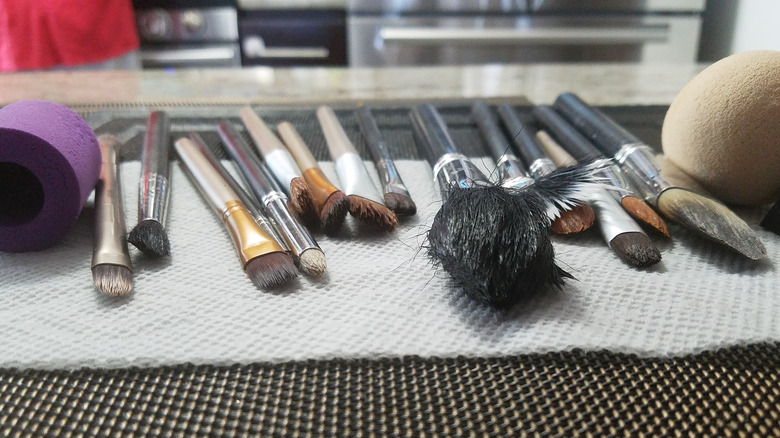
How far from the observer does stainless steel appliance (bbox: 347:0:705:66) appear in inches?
47.2

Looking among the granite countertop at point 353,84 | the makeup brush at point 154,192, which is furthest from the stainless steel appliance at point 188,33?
the makeup brush at point 154,192

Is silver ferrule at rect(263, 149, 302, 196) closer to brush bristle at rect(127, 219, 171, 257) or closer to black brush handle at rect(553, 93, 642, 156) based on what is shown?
brush bristle at rect(127, 219, 171, 257)

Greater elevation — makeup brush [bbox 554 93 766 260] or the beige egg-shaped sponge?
the beige egg-shaped sponge

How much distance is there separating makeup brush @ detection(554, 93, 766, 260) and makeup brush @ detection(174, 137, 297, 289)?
0.22 metres

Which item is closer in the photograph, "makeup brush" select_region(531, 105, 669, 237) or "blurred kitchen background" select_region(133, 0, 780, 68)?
"makeup brush" select_region(531, 105, 669, 237)

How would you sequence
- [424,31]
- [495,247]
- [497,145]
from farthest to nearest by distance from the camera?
1. [424,31]
2. [497,145]
3. [495,247]

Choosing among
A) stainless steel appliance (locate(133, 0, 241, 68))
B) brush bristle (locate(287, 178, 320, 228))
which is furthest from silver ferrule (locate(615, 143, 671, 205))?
stainless steel appliance (locate(133, 0, 241, 68))

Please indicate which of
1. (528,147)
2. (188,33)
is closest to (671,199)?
(528,147)

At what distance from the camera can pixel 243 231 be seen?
330mm

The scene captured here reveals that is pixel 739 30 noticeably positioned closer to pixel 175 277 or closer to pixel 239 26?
pixel 239 26

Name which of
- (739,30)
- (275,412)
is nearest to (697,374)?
(275,412)

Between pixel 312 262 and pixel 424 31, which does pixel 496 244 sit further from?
pixel 424 31

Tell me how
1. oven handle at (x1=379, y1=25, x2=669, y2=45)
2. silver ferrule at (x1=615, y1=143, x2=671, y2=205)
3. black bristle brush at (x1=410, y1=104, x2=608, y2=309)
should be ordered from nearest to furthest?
1. black bristle brush at (x1=410, y1=104, x2=608, y2=309)
2. silver ferrule at (x1=615, y1=143, x2=671, y2=205)
3. oven handle at (x1=379, y1=25, x2=669, y2=45)

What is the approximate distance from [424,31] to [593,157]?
867 mm
